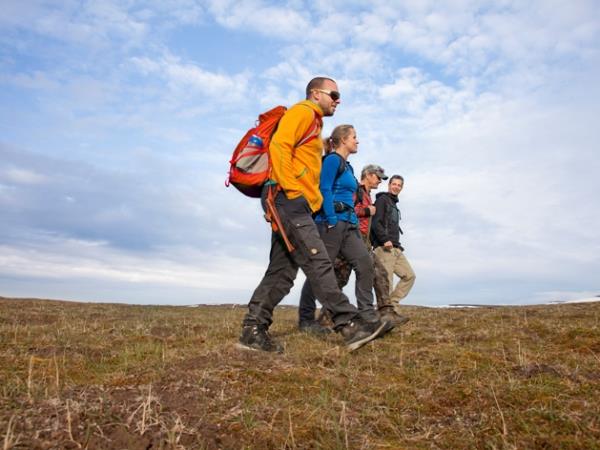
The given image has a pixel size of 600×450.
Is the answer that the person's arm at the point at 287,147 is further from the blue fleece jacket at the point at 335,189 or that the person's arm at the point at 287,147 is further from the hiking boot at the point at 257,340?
the hiking boot at the point at 257,340

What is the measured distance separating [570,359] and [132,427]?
4102 mm

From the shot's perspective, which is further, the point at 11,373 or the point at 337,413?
the point at 11,373

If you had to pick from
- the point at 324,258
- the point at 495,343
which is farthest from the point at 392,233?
the point at 324,258

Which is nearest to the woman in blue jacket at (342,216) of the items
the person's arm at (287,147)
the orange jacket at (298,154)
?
the orange jacket at (298,154)

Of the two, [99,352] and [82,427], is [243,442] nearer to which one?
[82,427]

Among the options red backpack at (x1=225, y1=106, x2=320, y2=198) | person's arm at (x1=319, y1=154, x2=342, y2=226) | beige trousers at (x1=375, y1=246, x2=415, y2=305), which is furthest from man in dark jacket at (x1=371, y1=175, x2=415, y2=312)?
red backpack at (x1=225, y1=106, x2=320, y2=198)

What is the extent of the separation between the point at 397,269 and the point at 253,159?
5.41 metres

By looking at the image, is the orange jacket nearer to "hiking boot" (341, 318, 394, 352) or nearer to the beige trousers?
"hiking boot" (341, 318, 394, 352)

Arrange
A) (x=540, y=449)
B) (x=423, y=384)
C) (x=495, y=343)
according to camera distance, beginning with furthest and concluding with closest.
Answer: (x=495, y=343) < (x=423, y=384) < (x=540, y=449)

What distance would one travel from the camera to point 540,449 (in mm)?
2594

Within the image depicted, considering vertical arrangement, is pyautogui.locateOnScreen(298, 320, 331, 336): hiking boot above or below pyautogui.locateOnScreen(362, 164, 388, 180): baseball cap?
below

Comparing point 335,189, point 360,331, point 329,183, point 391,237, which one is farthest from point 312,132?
point 391,237

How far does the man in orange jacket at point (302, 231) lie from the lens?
5047 millimetres

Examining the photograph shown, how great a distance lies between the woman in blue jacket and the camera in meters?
6.41
